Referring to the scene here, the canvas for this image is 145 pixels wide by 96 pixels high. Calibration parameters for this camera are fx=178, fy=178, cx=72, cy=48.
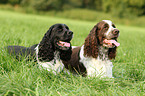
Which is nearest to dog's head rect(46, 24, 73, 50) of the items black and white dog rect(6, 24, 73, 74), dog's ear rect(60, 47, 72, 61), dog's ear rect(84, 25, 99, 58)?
black and white dog rect(6, 24, 73, 74)

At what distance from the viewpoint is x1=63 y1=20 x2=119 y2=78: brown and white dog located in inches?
134

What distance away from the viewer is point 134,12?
2752 centimetres

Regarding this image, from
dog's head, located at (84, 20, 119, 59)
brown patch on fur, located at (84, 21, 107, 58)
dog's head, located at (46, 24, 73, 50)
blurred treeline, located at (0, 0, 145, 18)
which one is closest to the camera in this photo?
dog's head, located at (46, 24, 73, 50)

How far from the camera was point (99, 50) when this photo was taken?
3.56m

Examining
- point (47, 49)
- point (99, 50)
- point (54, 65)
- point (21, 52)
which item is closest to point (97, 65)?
point (99, 50)

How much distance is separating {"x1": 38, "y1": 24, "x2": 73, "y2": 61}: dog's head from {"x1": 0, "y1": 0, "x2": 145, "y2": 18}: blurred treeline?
25.1 m

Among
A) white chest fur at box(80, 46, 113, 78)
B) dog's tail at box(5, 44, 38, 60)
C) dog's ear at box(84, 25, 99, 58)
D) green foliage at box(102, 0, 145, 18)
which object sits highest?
green foliage at box(102, 0, 145, 18)

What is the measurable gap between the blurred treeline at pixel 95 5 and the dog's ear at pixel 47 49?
25.2 metres

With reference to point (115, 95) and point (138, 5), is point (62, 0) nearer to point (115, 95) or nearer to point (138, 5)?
point (138, 5)

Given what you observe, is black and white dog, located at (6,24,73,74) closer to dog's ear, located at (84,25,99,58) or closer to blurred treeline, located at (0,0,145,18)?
dog's ear, located at (84,25,99,58)

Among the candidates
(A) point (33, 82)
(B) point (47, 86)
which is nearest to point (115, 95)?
(B) point (47, 86)

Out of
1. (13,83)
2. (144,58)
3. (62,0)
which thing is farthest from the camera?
(62,0)

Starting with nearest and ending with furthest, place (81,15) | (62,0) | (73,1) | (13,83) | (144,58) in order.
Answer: (13,83) → (144,58) → (81,15) → (62,0) → (73,1)

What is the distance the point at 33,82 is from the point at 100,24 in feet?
5.64
